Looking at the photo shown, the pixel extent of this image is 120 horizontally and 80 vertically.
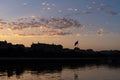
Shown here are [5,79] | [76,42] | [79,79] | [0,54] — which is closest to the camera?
[5,79]

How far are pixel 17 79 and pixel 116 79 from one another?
1464 centimetres

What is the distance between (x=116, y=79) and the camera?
5253 centimetres

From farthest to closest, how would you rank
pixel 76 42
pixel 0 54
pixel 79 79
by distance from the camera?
1. pixel 76 42
2. pixel 0 54
3. pixel 79 79

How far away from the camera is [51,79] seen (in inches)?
1933

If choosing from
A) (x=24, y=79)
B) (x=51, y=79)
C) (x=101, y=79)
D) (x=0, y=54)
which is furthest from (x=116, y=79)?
(x=0, y=54)

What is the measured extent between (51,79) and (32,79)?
266cm

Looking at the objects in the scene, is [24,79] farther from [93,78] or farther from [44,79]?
[93,78]

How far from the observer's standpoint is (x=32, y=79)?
1905 inches

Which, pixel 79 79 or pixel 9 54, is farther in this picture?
pixel 9 54

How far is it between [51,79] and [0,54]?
275ft

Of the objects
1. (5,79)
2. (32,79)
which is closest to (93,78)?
(32,79)

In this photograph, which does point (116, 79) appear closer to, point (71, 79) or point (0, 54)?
→ point (71, 79)

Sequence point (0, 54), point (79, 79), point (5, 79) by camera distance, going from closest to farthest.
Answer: point (5, 79), point (79, 79), point (0, 54)

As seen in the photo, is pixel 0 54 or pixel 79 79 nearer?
pixel 79 79
